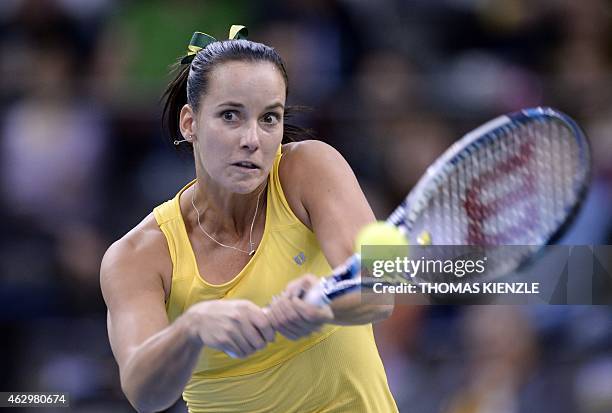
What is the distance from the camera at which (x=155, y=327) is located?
2881 millimetres

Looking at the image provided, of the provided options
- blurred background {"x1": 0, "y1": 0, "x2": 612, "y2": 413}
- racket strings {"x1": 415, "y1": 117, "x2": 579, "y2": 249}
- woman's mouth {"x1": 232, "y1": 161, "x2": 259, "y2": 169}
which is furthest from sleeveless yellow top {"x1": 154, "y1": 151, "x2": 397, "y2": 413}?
blurred background {"x1": 0, "y1": 0, "x2": 612, "y2": 413}

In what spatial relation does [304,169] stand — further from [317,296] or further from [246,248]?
[317,296]

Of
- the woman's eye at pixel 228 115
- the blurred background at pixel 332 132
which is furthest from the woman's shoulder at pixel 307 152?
the blurred background at pixel 332 132

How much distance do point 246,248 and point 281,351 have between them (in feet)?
1.07

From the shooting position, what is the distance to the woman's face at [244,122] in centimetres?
295

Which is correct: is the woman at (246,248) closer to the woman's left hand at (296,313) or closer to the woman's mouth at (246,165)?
the woman's mouth at (246,165)

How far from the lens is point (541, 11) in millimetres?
6020

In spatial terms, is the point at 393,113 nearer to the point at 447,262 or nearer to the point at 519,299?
the point at 519,299

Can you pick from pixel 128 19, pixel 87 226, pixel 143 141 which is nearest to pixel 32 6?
pixel 128 19

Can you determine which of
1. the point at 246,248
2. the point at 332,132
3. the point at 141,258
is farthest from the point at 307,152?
the point at 332,132

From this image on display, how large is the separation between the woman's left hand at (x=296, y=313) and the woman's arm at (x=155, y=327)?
1.2 inches

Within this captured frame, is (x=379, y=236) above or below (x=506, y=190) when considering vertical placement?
below

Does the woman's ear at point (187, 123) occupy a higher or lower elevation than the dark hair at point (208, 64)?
lower

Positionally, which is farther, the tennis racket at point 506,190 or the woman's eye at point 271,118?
the woman's eye at point 271,118
